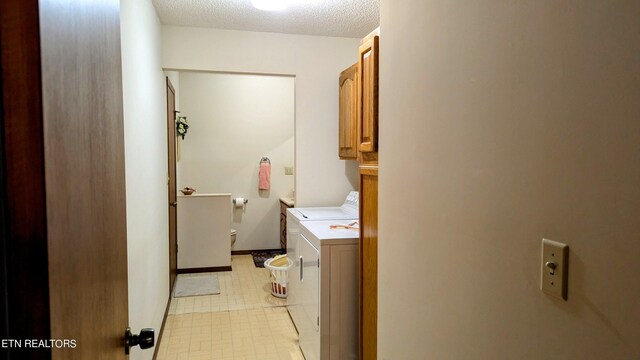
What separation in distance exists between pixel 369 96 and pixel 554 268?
1494 mm

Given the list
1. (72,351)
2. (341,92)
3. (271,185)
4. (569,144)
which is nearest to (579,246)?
(569,144)

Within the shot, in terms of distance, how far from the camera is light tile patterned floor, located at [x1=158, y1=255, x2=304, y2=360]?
2877mm

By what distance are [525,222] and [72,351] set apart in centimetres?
88

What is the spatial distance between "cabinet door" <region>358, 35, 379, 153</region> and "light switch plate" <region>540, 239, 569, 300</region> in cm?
127

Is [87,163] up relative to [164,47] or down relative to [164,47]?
down

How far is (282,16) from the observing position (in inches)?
124

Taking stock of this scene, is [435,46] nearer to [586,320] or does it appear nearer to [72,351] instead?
[586,320]

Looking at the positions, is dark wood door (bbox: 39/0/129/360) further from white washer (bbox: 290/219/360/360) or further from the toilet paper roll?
the toilet paper roll

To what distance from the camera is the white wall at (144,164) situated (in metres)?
1.94

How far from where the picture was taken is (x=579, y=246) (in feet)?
2.40

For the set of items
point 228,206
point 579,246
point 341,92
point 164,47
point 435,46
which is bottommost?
point 228,206

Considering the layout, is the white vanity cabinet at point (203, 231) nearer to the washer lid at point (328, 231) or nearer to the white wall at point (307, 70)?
the white wall at point (307, 70)

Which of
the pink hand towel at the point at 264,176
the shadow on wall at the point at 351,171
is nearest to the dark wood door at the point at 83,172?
the shadow on wall at the point at 351,171

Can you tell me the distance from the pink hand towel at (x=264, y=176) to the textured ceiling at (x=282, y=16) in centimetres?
243
